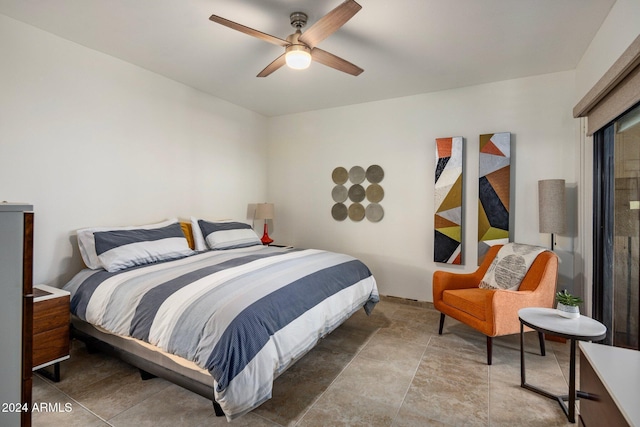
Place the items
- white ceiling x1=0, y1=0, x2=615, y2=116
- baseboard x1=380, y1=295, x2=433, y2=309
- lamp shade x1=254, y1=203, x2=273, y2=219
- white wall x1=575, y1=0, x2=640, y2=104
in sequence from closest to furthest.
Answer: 1. white wall x1=575, y1=0, x2=640, y2=104
2. white ceiling x1=0, y1=0, x2=615, y2=116
3. baseboard x1=380, y1=295, x2=433, y2=309
4. lamp shade x1=254, y1=203, x2=273, y2=219

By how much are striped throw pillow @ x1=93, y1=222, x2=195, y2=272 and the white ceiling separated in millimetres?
1708

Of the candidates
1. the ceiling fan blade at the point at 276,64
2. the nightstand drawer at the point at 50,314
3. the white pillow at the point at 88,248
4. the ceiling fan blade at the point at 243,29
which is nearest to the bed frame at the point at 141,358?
the nightstand drawer at the point at 50,314

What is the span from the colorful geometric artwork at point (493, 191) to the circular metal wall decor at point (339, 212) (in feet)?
5.69

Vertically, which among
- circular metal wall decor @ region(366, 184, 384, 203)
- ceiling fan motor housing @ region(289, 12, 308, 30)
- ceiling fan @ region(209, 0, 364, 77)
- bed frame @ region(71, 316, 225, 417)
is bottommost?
bed frame @ region(71, 316, 225, 417)

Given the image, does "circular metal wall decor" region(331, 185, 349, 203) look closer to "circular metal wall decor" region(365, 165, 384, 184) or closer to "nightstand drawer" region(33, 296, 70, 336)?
"circular metal wall decor" region(365, 165, 384, 184)

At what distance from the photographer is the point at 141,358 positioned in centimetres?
213

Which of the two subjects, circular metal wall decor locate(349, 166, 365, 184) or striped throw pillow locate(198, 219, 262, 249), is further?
circular metal wall decor locate(349, 166, 365, 184)

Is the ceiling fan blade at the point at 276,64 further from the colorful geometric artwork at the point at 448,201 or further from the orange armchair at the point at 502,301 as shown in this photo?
Result: the orange armchair at the point at 502,301

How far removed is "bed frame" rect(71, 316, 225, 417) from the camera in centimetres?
185

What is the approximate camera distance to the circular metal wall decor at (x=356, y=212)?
14.3 ft

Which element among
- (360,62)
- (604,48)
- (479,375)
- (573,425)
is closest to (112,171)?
(360,62)

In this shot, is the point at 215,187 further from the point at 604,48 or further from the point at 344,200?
the point at 604,48

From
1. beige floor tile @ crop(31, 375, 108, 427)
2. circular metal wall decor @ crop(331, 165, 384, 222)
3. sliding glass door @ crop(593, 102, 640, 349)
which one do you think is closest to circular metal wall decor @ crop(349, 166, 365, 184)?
circular metal wall decor @ crop(331, 165, 384, 222)

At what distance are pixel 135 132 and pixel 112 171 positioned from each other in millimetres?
487
